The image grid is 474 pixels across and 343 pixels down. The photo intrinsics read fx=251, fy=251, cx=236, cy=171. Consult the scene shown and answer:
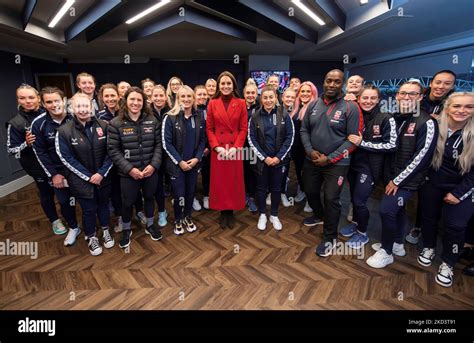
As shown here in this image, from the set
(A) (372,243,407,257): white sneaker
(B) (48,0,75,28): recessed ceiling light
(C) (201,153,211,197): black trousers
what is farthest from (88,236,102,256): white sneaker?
(B) (48,0,75,28): recessed ceiling light

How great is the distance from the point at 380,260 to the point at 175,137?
2.36 m

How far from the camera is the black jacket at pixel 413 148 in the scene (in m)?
2.00

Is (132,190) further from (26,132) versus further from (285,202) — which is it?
(285,202)

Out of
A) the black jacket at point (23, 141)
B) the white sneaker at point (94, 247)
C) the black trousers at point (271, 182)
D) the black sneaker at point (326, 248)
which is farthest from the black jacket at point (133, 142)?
the black sneaker at point (326, 248)

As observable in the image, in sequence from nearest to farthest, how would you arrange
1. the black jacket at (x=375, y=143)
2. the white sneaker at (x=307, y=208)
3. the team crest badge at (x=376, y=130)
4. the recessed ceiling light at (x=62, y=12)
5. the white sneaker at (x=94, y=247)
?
the black jacket at (x=375, y=143) → the team crest badge at (x=376, y=130) → the white sneaker at (x=94, y=247) → the recessed ceiling light at (x=62, y=12) → the white sneaker at (x=307, y=208)

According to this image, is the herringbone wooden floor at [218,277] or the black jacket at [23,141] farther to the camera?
the black jacket at [23,141]

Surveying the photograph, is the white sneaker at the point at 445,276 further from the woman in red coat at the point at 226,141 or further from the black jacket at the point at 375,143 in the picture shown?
the woman in red coat at the point at 226,141

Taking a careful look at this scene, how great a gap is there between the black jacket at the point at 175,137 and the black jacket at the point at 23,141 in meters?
1.40

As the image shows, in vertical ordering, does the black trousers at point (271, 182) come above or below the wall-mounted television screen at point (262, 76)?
below

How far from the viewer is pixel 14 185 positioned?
4.70m

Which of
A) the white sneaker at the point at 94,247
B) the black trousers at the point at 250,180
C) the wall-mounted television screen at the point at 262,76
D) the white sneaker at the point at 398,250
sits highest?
the wall-mounted television screen at the point at 262,76

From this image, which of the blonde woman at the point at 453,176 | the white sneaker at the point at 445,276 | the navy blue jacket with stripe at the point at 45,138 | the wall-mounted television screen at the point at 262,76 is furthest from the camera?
the wall-mounted television screen at the point at 262,76

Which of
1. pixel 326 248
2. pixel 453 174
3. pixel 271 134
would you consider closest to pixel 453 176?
pixel 453 174
